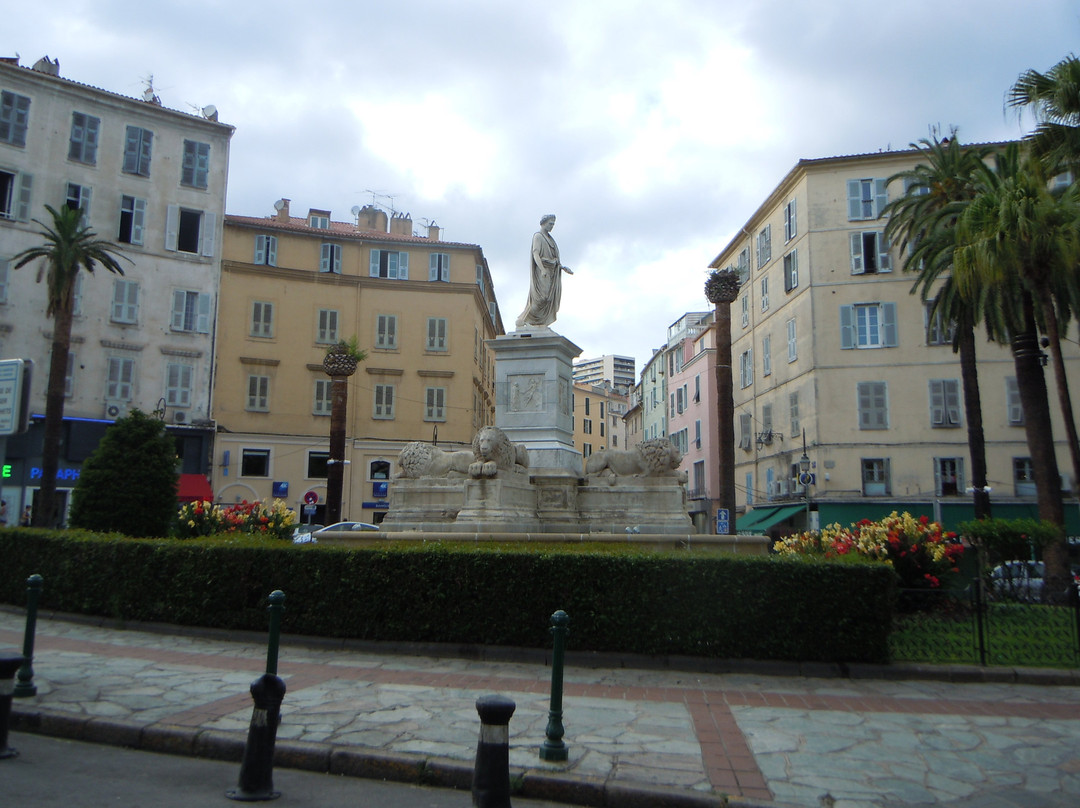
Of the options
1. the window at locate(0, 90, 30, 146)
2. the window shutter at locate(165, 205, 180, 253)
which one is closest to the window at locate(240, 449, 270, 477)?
the window shutter at locate(165, 205, 180, 253)

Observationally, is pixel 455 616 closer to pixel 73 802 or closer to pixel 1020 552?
pixel 73 802

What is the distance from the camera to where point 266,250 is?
44.0m

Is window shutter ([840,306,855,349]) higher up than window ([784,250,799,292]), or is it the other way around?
window ([784,250,799,292])

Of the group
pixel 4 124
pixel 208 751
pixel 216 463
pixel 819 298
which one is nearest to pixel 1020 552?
pixel 208 751

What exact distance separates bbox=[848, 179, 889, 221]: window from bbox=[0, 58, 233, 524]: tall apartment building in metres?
30.0

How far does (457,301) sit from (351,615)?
3744cm

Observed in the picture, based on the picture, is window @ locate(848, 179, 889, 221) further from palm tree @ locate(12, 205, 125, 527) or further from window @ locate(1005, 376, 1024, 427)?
palm tree @ locate(12, 205, 125, 527)

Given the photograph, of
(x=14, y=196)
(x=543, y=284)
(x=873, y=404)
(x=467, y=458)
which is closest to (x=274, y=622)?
A: (x=467, y=458)

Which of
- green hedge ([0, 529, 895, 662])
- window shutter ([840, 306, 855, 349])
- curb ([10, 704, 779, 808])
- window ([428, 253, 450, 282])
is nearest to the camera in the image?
curb ([10, 704, 779, 808])

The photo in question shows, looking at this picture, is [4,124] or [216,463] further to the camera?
[216,463]

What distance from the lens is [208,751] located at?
6.06 metres

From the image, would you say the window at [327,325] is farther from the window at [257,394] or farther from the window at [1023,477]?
the window at [1023,477]

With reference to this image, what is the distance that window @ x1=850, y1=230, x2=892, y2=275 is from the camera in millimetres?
37531

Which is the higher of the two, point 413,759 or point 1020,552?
point 1020,552
